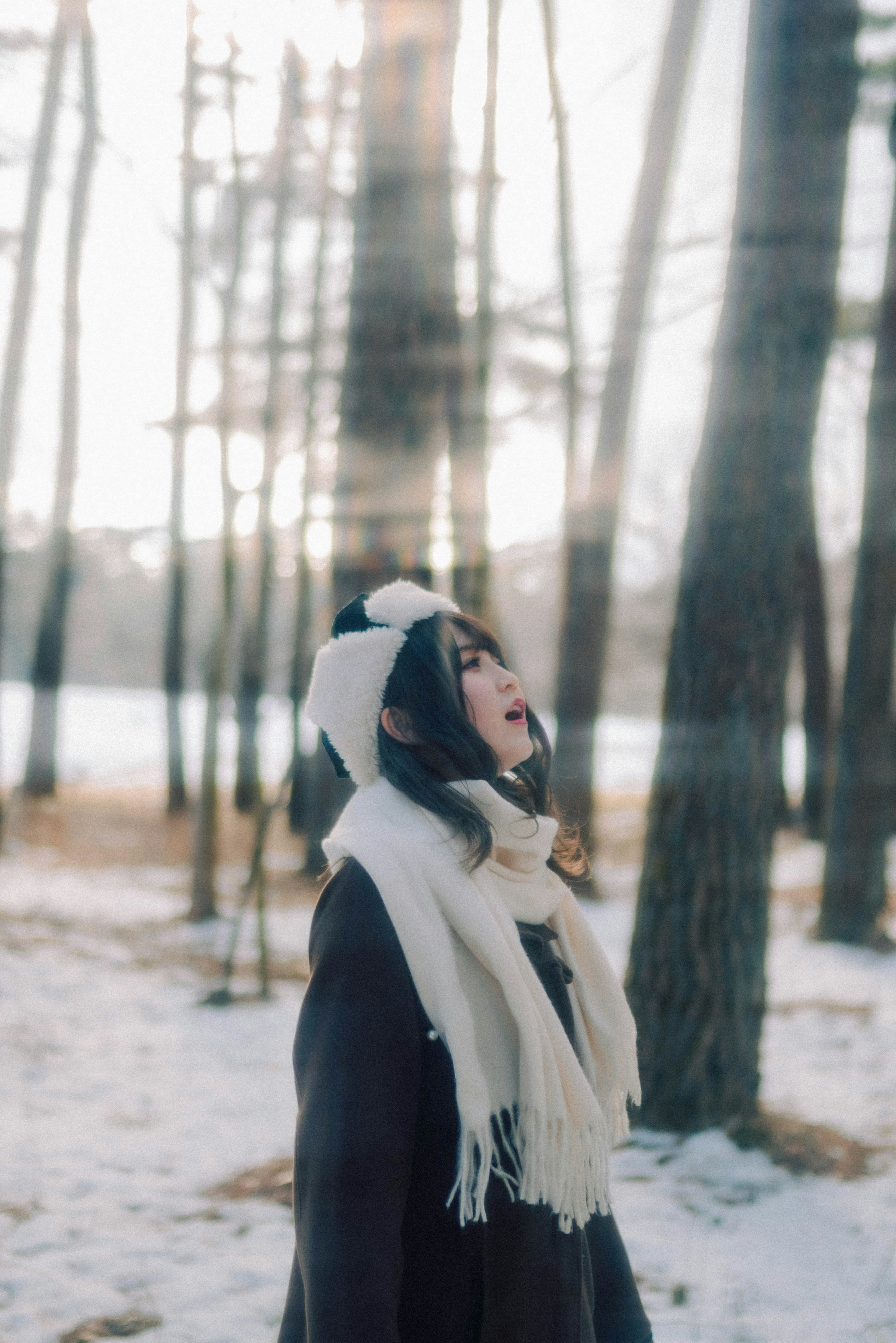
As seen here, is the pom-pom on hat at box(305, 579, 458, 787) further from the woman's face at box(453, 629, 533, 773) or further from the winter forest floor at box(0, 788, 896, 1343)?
the winter forest floor at box(0, 788, 896, 1343)

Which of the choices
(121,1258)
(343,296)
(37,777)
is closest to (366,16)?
(343,296)

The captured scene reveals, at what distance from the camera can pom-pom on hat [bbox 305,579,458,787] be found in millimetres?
1642

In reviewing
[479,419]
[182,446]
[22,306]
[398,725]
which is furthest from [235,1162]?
[22,306]

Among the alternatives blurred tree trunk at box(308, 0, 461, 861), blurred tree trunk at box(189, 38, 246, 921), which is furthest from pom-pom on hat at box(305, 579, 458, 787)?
blurred tree trunk at box(189, 38, 246, 921)

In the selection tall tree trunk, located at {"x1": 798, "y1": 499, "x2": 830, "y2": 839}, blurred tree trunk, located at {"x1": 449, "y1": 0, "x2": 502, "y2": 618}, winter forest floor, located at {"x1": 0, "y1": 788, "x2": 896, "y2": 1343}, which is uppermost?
blurred tree trunk, located at {"x1": 449, "y1": 0, "x2": 502, "y2": 618}

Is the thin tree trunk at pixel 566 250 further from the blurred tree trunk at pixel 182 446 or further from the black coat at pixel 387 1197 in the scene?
the black coat at pixel 387 1197

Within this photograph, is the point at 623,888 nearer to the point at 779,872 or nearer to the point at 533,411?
the point at 779,872

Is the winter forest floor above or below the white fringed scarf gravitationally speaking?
below

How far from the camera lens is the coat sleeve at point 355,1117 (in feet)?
4.25

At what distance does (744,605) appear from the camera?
4.25 m

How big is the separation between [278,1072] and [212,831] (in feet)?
10.9

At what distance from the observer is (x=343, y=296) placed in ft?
32.6

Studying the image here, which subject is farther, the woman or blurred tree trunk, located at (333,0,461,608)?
blurred tree trunk, located at (333,0,461,608)

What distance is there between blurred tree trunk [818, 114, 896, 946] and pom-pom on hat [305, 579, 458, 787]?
7.73m
